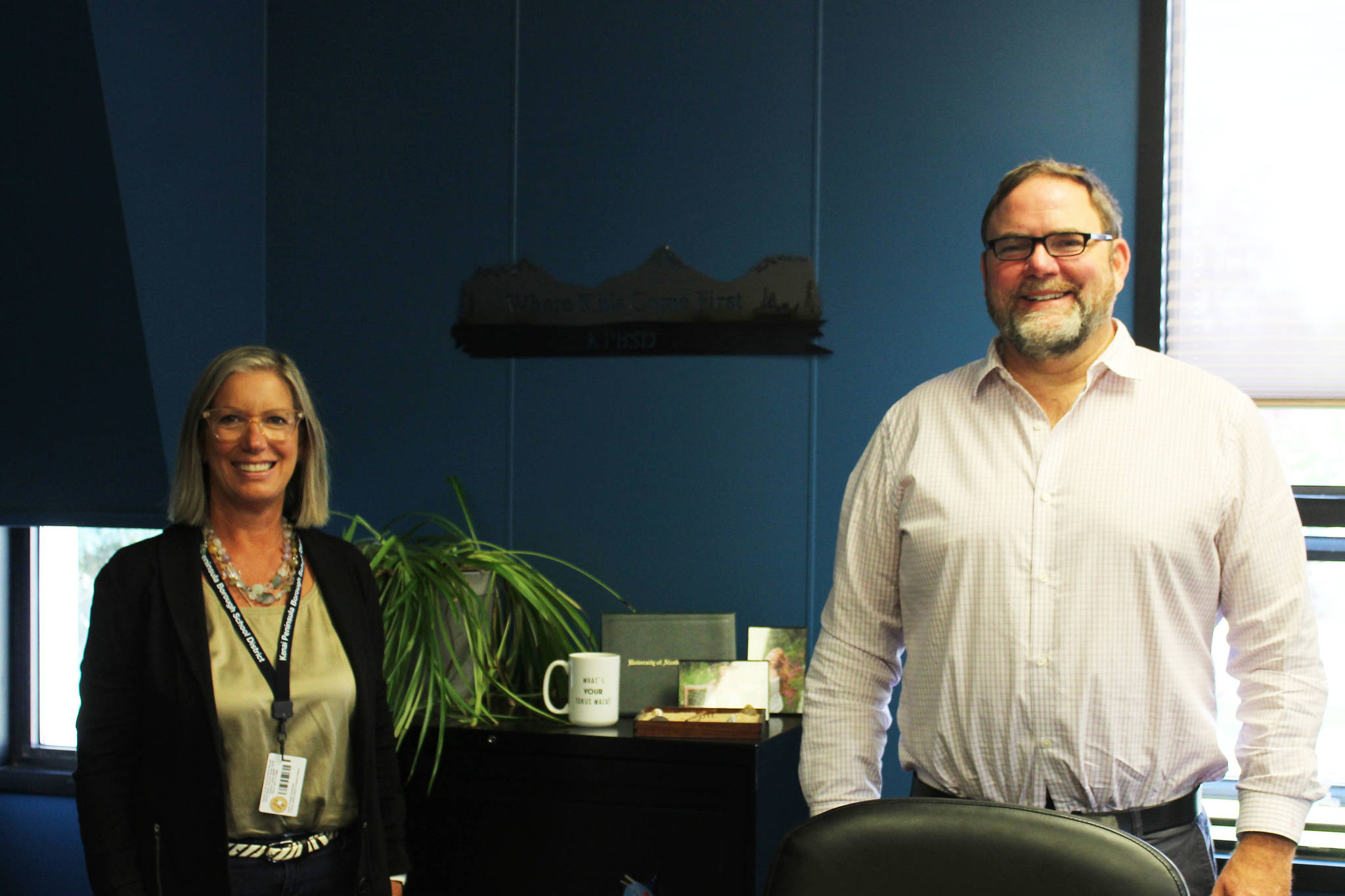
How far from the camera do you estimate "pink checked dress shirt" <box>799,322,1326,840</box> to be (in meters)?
1.69

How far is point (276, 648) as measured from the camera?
6.50 ft

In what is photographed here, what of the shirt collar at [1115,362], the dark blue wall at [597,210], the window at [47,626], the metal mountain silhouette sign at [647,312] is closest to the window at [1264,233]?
the dark blue wall at [597,210]

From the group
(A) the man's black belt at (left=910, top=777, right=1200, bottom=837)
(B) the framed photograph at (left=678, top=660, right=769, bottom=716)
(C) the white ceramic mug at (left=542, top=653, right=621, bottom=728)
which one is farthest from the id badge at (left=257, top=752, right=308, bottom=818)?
(A) the man's black belt at (left=910, top=777, right=1200, bottom=837)

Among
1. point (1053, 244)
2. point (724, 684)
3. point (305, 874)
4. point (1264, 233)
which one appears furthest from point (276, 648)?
point (1264, 233)

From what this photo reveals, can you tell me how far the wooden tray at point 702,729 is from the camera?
7.82 ft

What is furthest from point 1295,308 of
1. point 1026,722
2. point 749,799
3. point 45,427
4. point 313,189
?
point 45,427

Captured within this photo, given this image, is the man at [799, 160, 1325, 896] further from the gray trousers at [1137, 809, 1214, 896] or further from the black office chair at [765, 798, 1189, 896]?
the black office chair at [765, 798, 1189, 896]

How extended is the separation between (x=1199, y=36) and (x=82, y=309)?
2737 millimetres

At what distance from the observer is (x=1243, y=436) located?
1.76 meters

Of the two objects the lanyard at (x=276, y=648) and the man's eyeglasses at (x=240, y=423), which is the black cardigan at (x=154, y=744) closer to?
the lanyard at (x=276, y=648)

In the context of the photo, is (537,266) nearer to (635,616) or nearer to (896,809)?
(635,616)

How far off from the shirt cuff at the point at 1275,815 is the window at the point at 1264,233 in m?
1.16

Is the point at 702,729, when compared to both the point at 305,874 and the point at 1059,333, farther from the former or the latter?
the point at 1059,333

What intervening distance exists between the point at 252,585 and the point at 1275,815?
1.66 metres
